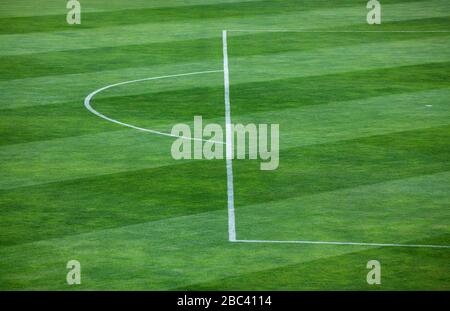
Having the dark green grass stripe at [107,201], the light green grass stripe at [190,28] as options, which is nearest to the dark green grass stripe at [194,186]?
the dark green grass stripe at [107,201]

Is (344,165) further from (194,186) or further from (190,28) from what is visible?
(190,28)

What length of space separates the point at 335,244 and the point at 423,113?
6348 millimetres

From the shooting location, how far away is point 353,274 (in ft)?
35.1

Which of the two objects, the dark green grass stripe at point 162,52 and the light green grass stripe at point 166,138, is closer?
the light green grass stripe at point 166,138

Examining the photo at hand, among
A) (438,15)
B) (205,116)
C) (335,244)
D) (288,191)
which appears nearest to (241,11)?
(438,15)

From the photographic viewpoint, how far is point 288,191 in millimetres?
13398

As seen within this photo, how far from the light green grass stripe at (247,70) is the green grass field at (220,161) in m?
0.06

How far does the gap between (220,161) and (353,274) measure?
439 cm

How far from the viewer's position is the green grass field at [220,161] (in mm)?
11031

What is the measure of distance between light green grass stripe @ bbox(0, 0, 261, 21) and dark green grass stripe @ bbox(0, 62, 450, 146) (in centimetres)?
894

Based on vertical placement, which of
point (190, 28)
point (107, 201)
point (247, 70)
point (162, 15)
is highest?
point (162, 15)

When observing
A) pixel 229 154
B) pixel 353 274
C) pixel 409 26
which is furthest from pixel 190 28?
pixel 353 274

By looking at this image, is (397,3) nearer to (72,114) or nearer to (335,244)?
(72,114)

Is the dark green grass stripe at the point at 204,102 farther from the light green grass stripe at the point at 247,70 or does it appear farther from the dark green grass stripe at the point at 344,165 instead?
the dark green grass stripe at the point at 344,165
